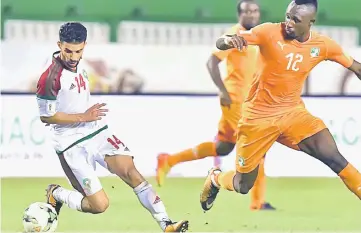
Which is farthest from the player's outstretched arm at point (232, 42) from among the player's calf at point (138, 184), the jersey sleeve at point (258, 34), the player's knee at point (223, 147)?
the player's knee at point (223, 147)

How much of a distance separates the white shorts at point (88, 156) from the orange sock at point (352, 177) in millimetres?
1694

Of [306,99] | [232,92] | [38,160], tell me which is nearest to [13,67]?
[38,160]

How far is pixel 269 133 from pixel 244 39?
3.01 feet

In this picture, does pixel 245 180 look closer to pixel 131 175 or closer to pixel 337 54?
pixel 131 175

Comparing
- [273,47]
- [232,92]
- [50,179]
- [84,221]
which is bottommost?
[50,179]

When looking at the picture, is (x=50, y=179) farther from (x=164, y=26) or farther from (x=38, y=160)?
(x=164, y=26)

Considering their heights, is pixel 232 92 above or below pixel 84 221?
above

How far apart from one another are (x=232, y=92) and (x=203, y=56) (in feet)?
23.2

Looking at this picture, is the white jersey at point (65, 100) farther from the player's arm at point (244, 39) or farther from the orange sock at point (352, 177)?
the orange sock at point (352, 177)

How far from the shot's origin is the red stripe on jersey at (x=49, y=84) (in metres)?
8.58

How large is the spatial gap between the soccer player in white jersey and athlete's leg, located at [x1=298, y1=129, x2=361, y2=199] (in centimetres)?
129

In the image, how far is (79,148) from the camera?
877 cm

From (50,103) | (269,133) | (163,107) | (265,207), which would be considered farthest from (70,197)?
(163,107)

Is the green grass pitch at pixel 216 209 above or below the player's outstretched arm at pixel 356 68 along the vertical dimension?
below
